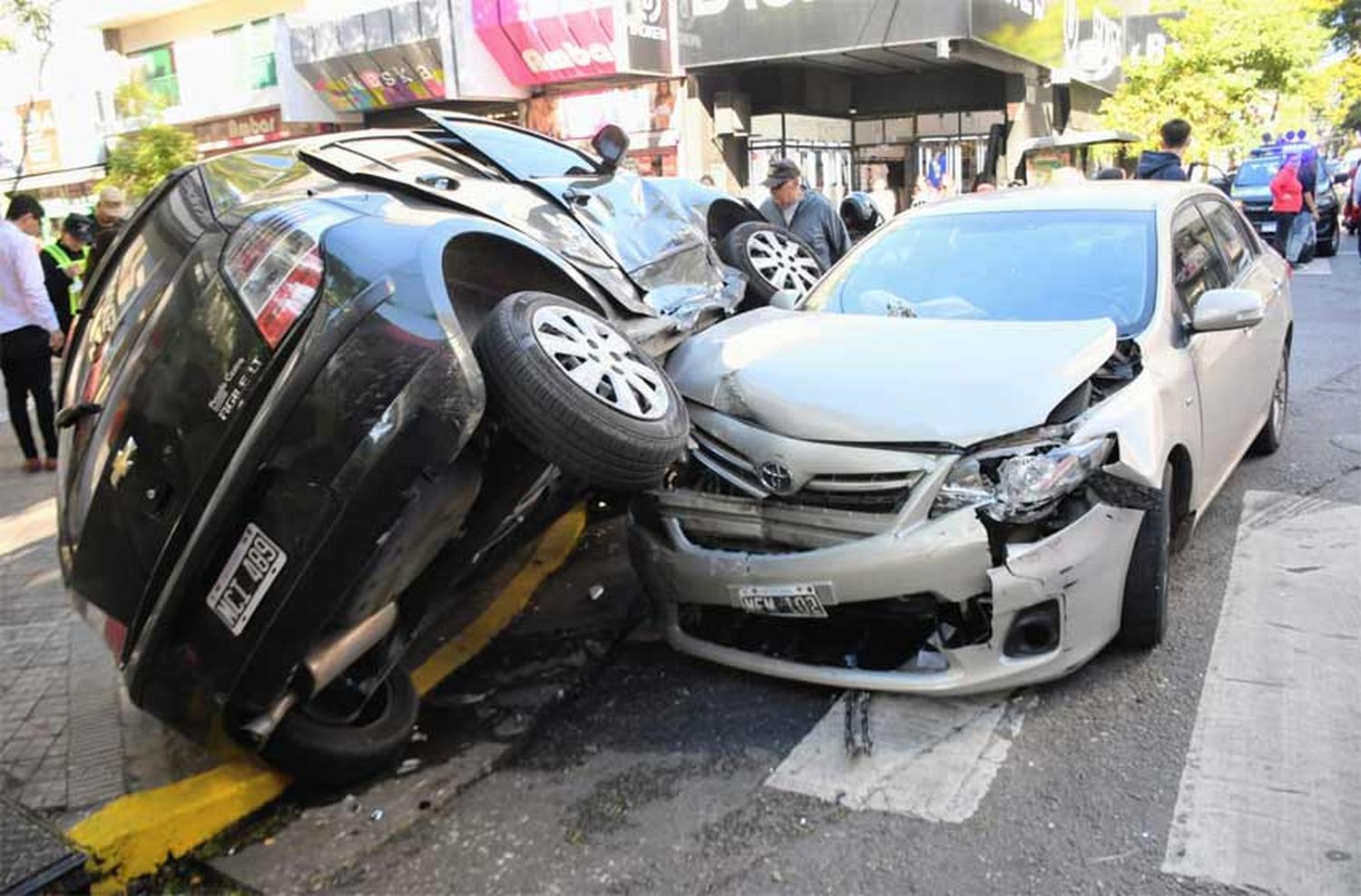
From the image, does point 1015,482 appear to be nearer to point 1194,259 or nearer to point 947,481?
point 947,481

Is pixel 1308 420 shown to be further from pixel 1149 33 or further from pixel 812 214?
pixel 1149 33

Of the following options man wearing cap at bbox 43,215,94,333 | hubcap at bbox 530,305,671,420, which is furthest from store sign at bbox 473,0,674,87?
hubcap at bbox 530,305,671,420

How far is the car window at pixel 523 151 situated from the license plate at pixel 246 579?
2136mm

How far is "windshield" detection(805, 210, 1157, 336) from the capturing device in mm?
4246

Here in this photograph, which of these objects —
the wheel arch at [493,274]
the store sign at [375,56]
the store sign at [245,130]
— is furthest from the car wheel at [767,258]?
the store sign at [245,130]

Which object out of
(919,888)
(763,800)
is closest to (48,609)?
(763,800)

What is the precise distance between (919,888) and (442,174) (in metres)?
2.78

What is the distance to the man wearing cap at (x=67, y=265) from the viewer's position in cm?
777

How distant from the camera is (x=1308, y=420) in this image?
6793 mm

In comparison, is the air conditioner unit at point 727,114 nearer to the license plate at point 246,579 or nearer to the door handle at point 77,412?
the door handle at point 77,412

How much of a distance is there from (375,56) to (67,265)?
1380 centimetres

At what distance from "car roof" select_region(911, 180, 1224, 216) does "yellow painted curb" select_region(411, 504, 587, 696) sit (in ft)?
7.48

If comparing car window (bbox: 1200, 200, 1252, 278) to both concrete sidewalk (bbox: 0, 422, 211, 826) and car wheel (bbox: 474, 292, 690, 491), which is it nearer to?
car wheel (bbox: 474, 292, 690, 491)

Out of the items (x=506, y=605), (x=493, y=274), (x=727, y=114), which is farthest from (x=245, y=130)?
(x=493, y=274)
